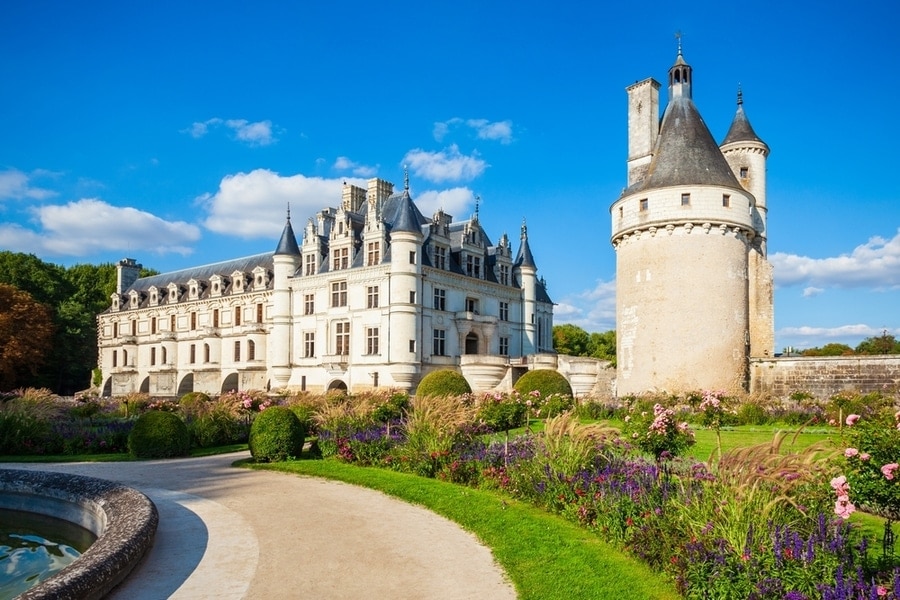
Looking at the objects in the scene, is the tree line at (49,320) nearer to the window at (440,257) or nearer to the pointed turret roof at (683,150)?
the window at (440,257)

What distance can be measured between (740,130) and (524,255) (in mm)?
16077

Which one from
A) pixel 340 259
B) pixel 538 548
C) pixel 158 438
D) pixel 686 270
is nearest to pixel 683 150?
pixel 686 270

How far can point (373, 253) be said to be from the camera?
35.9 meters

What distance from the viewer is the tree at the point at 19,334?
146ft

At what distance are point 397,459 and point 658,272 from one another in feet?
49.7

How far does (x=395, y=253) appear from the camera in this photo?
3416 cm

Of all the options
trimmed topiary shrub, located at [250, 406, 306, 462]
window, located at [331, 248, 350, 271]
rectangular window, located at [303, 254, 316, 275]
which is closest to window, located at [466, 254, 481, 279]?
window, located at [331, 248, 350, 271]

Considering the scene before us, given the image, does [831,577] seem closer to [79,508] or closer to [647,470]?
[647,470]

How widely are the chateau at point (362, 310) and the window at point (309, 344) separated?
69mm

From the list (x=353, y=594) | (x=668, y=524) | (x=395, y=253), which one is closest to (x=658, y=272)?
(x=395, y=253)

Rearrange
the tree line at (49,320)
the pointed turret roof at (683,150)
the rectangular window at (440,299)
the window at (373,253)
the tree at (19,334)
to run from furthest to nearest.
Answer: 1. the tree line at (49,320)
2. the tree at (19,334)
3. the rectangular window at (440,299)
4. the window at (373,253)
5. the pointed turret roof at (683,150)

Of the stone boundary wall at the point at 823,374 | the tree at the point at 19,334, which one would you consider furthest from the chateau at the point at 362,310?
the stone boundary wall at the point at 823,374

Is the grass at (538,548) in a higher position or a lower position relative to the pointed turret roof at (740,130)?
lower

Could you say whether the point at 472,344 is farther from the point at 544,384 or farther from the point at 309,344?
the point at 544,384
